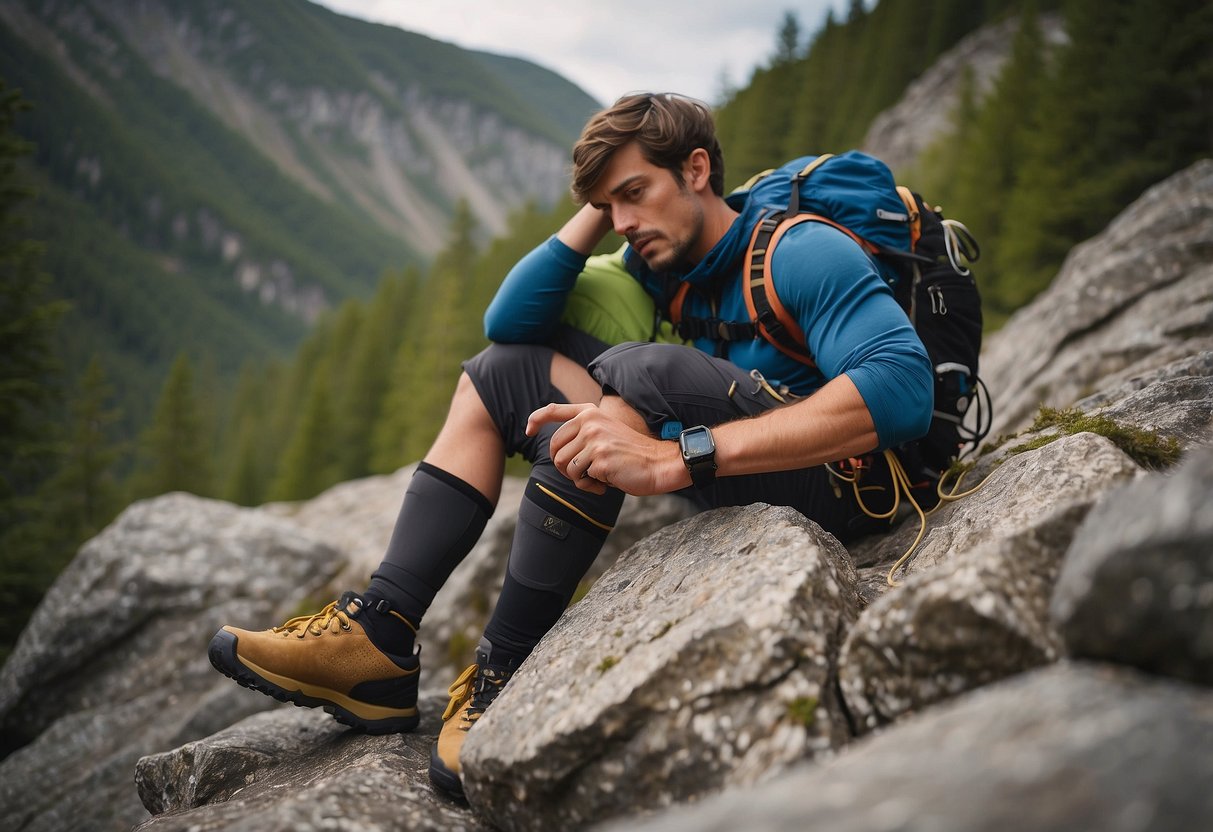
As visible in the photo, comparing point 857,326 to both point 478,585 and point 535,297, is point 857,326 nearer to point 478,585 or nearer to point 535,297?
point 535,297

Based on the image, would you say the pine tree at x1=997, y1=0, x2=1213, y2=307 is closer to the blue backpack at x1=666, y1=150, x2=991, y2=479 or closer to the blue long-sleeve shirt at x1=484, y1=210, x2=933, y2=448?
the blue backpack at x1=666, y1=150, x2=991, y2=479

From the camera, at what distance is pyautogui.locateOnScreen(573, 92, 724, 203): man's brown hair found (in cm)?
392

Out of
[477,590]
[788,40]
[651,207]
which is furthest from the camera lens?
[788,40]

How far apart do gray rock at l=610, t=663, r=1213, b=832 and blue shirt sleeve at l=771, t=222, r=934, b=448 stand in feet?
4.78

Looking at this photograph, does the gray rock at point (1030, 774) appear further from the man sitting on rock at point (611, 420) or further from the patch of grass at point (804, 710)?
the man sitting on rock at point (611, 420)

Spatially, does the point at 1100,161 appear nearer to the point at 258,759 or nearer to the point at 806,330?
the point at 806,330

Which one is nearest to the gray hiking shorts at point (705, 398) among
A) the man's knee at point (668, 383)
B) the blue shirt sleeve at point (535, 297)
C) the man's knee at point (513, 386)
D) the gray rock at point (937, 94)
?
the man's knee at point (668, 383)

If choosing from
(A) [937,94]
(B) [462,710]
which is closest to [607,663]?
(B) [462,710]

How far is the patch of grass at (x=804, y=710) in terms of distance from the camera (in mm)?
2264

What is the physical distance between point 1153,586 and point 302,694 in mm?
3322

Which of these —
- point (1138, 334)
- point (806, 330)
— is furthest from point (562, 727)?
point (1138, 334)

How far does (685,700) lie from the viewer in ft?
8.04

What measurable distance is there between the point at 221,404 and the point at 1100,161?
103 metres

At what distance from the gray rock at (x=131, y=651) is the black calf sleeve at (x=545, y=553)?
4620mm
